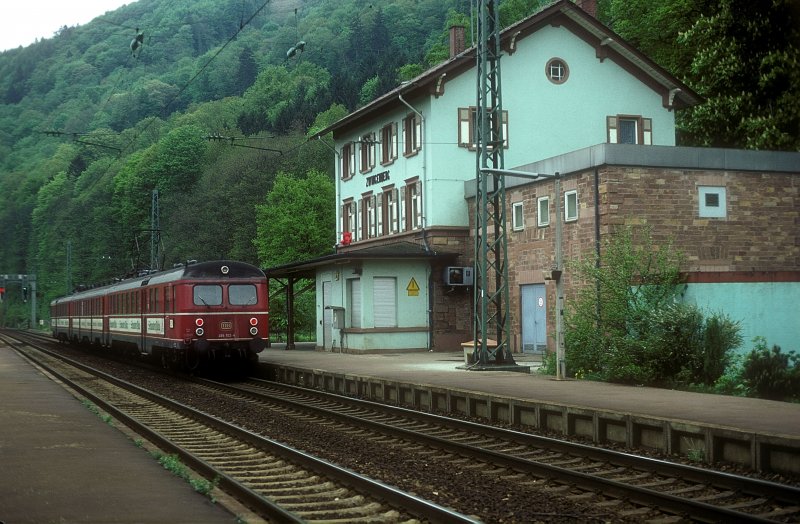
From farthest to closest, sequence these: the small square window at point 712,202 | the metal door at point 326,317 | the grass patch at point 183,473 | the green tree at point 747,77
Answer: the metal door at point 326,317, the green tree at point 747,77, the small square window at point 712,202, the grass patch at point 183,473

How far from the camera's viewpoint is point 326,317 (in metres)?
36.9

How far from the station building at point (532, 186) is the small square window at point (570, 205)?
0.05m

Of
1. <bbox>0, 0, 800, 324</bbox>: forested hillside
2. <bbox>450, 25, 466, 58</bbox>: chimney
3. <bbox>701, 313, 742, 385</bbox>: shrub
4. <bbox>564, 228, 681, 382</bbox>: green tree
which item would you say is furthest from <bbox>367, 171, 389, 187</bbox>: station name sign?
<bbox>701, 313, 742, 385</bbox>: shrub

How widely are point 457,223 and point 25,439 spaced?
23.2 metres

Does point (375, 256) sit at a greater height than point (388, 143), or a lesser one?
lesser

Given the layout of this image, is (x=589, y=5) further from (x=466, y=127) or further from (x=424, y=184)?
(x=424, y=184)

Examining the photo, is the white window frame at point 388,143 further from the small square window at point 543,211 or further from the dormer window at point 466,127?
the small square window at point 543,211

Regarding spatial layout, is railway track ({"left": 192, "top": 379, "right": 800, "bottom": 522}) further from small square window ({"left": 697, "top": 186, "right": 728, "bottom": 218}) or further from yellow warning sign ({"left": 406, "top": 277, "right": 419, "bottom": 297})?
yellow warning sign ({"left": 406, "top": 277, "right": 419, "bottom": 297})

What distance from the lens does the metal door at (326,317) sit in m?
36.6

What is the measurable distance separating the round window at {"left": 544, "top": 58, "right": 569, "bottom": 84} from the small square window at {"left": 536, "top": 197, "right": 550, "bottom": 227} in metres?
8.80

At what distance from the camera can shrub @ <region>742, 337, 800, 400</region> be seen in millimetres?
16812

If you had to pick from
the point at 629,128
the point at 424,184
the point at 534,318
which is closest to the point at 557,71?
the point at 629,128

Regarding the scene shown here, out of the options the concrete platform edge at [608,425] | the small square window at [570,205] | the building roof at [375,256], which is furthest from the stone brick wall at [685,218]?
the concrete platform edge at [608,425]

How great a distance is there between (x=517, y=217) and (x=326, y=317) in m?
9.45
